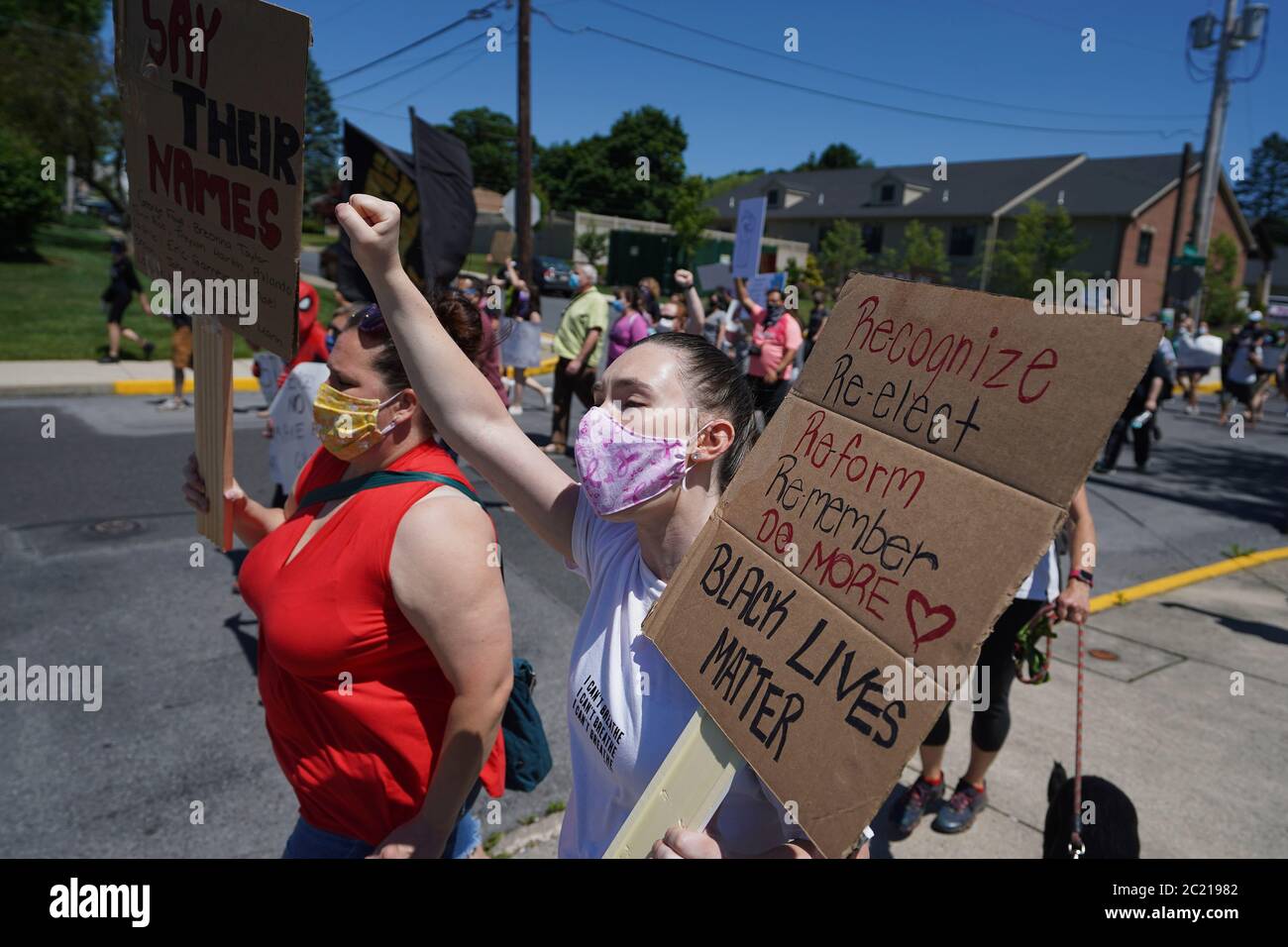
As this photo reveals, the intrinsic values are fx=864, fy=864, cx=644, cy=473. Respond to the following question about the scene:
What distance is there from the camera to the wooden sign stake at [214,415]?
2098 mm

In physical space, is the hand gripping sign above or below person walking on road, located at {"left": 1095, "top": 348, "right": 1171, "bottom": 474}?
above

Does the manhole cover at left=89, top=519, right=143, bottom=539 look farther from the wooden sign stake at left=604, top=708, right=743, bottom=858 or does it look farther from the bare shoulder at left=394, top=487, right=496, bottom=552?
the wooden sign stake at left=604, top=708, right=743, bottom=858

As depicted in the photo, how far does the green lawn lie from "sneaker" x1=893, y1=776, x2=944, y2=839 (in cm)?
1077

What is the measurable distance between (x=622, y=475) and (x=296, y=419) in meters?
3.07

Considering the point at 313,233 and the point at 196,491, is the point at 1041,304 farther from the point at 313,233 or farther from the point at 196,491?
the point at 313,233

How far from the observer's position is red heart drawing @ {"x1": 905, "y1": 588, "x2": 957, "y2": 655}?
1.10m

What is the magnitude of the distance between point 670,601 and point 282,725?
110 centimetres

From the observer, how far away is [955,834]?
3.50 metres

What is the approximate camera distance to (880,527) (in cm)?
123

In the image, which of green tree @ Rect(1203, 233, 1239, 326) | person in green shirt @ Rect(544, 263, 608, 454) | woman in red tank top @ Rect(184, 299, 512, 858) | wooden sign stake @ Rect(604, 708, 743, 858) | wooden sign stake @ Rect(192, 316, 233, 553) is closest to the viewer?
wooden sign stake @ Rect(604, 708, 743, 858)

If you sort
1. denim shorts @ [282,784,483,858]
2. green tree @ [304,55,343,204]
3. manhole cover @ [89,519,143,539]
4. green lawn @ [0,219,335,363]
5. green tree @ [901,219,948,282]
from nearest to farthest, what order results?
denim shorts @ [282,784,483,858] → manhole cover @ [89,519,143,539] → green lawn @ [0,219,335,363] → green tree @ [901,219,948,282] → green tree @ [304,55,343,204]

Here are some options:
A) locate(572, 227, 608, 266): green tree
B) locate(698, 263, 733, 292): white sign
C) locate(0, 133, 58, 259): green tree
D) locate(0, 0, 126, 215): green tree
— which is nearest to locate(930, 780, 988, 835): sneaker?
locate(698, 263, 733, 292): white sign

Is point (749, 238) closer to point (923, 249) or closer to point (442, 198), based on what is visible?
point (442, 198)

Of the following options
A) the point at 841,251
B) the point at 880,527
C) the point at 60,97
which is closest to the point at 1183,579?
the point at 880,527
